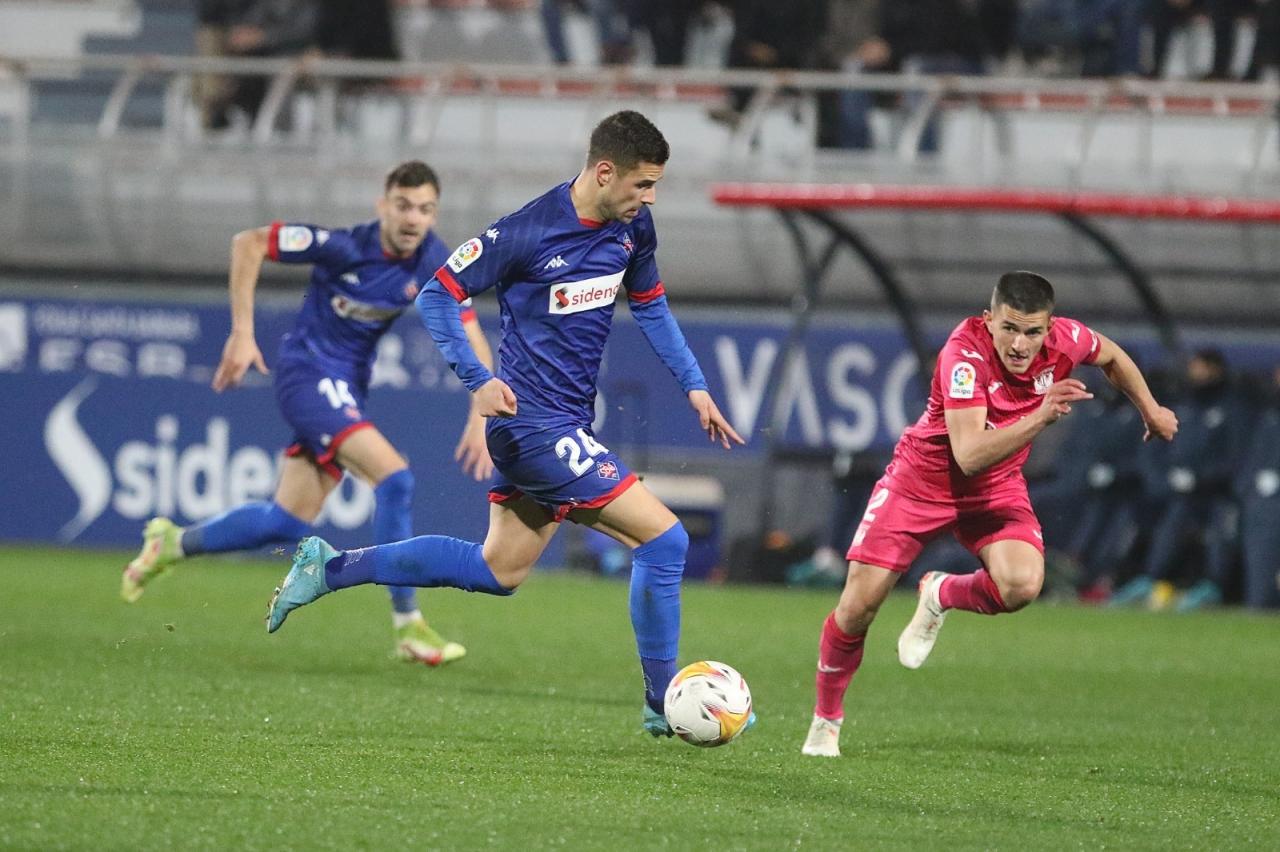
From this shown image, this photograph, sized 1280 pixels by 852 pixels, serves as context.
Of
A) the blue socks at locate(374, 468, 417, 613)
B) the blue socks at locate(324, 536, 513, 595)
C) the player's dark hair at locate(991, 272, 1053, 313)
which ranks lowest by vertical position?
the blue socks at locate(374, 468, 417, 613)

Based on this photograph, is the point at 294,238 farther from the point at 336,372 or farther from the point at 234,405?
the point at 234,405

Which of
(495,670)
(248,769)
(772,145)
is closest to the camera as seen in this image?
(248,769)

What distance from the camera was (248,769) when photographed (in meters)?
5.74

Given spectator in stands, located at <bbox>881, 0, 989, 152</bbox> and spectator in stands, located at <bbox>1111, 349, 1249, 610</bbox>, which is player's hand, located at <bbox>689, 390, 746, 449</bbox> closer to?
spectator in stands, located at <bbox>1111, 349, 1249, 610</bbox>

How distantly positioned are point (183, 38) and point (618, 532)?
13.7 metres

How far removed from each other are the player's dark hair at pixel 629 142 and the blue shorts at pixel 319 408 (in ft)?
9.97

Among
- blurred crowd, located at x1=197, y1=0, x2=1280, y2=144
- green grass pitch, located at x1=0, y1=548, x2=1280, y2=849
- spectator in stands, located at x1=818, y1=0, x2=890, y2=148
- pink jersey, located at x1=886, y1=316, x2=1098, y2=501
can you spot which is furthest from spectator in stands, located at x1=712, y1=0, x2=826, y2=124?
pink jersey, located at x1=886, y1=316, x2=1098, y2=501

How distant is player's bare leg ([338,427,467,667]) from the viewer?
29.0 ft

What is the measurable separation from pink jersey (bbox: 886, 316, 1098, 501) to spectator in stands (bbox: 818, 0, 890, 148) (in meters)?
8.81

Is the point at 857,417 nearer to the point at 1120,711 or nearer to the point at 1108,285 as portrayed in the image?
the point at 1108,285

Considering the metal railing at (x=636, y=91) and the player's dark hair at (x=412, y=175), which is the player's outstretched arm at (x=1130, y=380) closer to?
the player's dark hair at (x=412, y=175)

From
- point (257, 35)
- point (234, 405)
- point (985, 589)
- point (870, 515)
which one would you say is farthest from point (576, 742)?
point (257, 35)

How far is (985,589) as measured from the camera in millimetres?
6918

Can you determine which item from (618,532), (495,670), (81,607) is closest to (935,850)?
(618,532)
